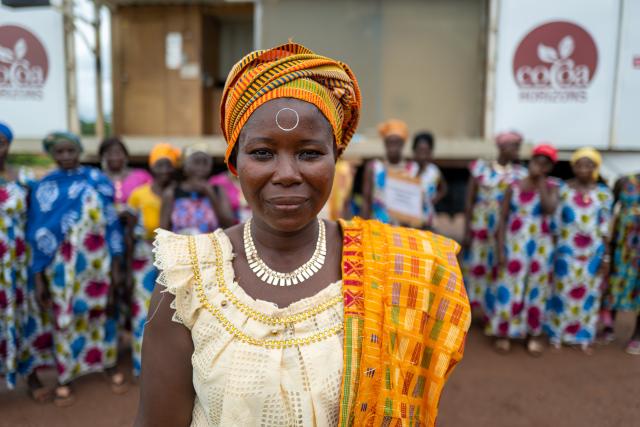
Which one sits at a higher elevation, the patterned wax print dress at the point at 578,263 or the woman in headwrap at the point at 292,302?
the woman in headwrap at the point at 292,302

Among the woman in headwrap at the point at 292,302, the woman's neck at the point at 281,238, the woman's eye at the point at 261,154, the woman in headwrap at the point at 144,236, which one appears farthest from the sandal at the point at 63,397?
the woman's eye at the point at 261,154

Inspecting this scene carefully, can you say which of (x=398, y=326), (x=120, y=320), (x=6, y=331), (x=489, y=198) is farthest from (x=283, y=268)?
(x=489, y=198)

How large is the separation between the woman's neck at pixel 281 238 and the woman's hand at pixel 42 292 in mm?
2691

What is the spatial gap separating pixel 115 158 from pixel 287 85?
3.57 metres

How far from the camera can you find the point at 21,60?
22.0 ft

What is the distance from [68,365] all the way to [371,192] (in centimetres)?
306

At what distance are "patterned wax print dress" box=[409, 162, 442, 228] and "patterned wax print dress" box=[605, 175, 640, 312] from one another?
1.74 metres

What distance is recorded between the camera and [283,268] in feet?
4.29

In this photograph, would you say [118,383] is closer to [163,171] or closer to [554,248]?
[163,171]

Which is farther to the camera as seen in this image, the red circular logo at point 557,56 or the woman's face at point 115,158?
the red circular logo at point 557,56

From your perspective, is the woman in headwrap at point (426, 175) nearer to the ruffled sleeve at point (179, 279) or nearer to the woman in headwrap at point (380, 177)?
the woman in headwrap at point (380, 177)

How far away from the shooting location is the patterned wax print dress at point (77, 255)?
332 cm

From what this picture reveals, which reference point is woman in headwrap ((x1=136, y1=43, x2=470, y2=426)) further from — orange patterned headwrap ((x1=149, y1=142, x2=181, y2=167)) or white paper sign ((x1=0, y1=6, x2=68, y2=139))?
white paper sign ((x1=0, y1=6, x2=68, y2=139))

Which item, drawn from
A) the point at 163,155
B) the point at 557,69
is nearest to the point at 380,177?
the point at 163,155
